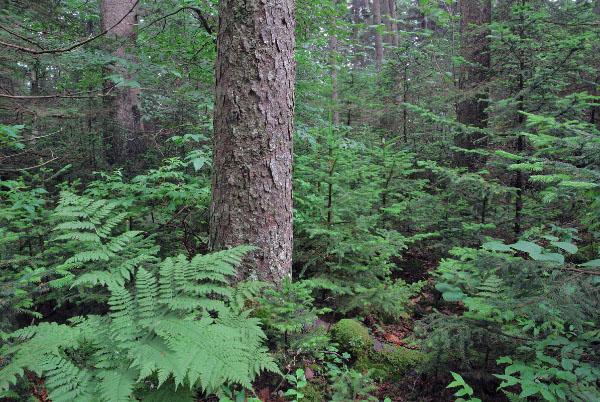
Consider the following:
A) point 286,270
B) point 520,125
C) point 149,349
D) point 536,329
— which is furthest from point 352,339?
point 520,125

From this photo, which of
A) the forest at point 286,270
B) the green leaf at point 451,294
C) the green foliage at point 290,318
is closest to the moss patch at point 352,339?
the forest at point 286,270

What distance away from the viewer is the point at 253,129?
2.72m

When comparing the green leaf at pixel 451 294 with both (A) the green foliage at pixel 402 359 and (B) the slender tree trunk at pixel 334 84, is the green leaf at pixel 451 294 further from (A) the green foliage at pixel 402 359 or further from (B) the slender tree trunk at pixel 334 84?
(B) the slender tree trunk at pixel 334 84

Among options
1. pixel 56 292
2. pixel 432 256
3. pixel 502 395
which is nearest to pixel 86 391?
pixel 56 292

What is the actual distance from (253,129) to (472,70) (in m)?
6.04

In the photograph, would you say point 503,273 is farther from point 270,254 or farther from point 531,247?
point 270,254

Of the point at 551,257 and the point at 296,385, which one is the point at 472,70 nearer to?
the point at 551,257

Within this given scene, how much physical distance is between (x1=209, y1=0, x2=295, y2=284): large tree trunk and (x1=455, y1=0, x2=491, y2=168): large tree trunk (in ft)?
14.8

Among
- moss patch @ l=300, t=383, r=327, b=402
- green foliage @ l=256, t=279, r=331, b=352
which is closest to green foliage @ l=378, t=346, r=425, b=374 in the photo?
green foliage @ l=256, t=279, r=331, b=352

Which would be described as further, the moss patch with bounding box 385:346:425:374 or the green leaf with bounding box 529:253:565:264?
the moss patch with bounding box 385:346:425:374

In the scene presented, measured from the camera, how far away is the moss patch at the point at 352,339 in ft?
9.52

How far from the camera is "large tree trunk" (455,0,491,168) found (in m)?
6.28

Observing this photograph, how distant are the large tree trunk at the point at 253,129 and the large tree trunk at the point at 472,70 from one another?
453cm

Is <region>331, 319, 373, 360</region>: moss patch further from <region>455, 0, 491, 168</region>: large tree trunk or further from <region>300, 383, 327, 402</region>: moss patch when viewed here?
<region>455, 0, 491, 168</region>: large tree trunk
